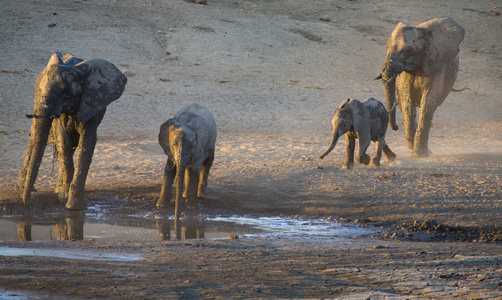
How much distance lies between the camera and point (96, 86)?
31.2ft

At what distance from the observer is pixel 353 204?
9.90m

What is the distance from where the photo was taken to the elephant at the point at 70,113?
29.7ft

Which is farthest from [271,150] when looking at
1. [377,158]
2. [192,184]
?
[192,184]

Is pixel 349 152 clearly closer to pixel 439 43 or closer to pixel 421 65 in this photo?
pixel 421 65

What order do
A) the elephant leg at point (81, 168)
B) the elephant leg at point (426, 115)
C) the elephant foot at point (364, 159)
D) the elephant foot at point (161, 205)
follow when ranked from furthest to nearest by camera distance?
1. the elephant leg at point (426, 115)
2. the elephant foot at point (364, 159)
3. the elephant foot at point (161, 205)
4. the elephant leg at point (81, 168)

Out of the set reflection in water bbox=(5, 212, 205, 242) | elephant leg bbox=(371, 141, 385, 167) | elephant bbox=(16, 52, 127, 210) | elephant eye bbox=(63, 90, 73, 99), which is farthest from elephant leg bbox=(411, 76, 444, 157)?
elephant eye bbox=(63, 90, 73, 99)

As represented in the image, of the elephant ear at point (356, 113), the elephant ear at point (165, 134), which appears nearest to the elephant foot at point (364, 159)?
the elephant ear at point (356, 113)

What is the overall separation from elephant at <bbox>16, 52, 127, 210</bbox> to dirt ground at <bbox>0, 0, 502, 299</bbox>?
2.28 feet

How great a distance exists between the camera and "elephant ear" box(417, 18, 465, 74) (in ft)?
42.3

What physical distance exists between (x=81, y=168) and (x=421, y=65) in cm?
670

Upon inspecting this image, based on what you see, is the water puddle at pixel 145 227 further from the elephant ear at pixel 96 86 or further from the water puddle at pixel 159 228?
the elephant ear at pixel 96 86

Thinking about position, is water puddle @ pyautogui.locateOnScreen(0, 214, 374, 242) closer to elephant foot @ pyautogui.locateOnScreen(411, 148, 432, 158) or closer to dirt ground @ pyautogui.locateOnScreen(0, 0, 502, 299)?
dirt ground @ pyautogui.locateOnScreen(0, 0, 502, 299)

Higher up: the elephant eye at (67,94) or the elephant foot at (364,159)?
the elephant eye at (67,94)

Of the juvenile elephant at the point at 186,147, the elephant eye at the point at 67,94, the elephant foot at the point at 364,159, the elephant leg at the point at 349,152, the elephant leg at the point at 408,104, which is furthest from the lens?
the elephant leg at the point at 408,104
